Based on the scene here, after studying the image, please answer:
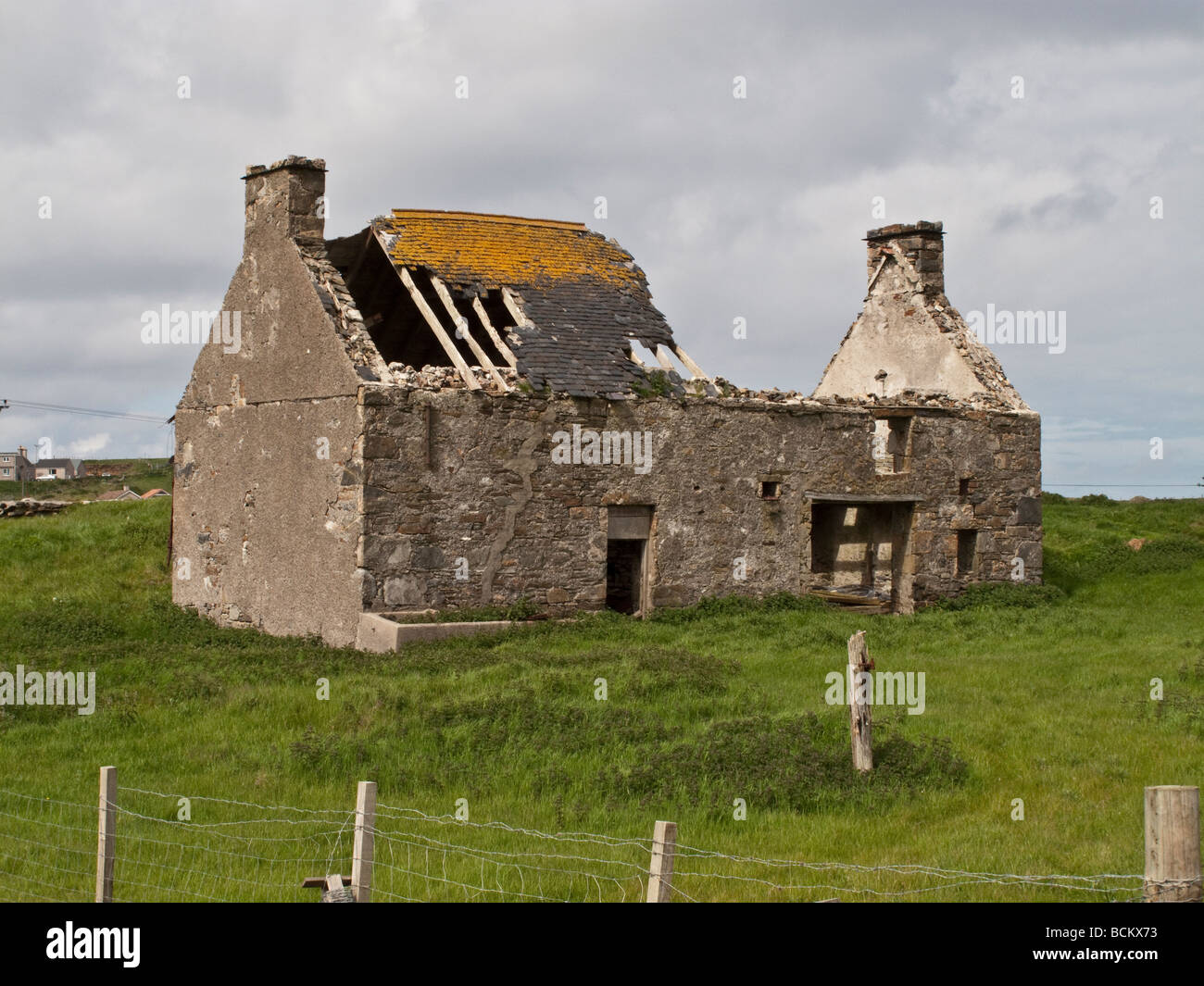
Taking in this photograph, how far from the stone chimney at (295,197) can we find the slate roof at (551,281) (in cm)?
137

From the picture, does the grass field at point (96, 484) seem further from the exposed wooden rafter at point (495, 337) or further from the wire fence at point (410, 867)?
the wire fence at point (410, 867)

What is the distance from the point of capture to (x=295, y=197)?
64.7ft

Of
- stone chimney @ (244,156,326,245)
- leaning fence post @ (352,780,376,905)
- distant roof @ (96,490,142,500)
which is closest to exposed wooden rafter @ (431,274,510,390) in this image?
stone chimney @ (244,156,326,245)

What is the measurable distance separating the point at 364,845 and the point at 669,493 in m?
13.3

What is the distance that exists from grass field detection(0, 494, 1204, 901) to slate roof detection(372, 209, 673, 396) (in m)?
3.86

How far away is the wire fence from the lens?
8406 millimetres

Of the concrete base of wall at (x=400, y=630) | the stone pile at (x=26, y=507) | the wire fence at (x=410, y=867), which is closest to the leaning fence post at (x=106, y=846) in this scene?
the wire fence at (x=410, y=867)

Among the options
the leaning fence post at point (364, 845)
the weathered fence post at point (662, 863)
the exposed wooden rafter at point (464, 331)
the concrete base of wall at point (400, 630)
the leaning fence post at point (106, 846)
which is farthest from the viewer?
the exposed wooden rafter at point (464, 331)

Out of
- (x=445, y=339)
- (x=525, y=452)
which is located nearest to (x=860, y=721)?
(x=525, y=452)

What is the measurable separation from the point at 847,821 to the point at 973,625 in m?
10.9

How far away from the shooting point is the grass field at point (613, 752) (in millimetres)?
9219

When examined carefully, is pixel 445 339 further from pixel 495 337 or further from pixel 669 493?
pixel 669 493

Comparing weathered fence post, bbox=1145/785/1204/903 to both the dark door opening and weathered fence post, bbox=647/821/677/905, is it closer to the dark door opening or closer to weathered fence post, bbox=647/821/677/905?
weathered fence post, bbox=647/821/677/905
